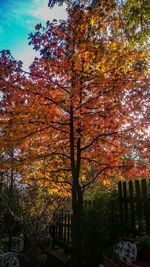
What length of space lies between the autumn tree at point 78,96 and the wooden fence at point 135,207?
671 millimetres

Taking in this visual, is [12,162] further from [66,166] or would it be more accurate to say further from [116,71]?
[116,71]

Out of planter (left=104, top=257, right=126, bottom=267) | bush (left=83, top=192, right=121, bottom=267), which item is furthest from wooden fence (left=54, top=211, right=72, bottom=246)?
planter (left=104, top=257, right=126, bottom=267)

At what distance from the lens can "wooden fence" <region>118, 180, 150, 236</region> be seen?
611 centimetres

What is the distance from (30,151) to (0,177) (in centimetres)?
843

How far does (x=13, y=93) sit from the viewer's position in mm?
6410

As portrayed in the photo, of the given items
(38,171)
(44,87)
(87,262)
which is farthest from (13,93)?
(87,262)

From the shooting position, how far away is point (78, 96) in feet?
21.9

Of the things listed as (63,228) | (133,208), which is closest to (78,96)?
(133,208)

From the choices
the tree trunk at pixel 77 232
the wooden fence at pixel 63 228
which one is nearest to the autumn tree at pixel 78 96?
the tree trunk at pixel 77 232

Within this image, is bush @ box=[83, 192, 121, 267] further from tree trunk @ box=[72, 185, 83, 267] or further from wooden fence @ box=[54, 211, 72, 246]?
wooden fence @ box=[54, 211, 72, 246]

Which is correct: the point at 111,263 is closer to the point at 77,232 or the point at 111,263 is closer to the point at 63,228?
the point at 77,232

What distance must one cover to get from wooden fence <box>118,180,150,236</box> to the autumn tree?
67 cm

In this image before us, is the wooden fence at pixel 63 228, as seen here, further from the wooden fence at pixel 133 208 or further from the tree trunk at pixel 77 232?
the tree trunk at pixel 77 232

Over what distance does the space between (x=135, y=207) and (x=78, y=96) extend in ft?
10.9
